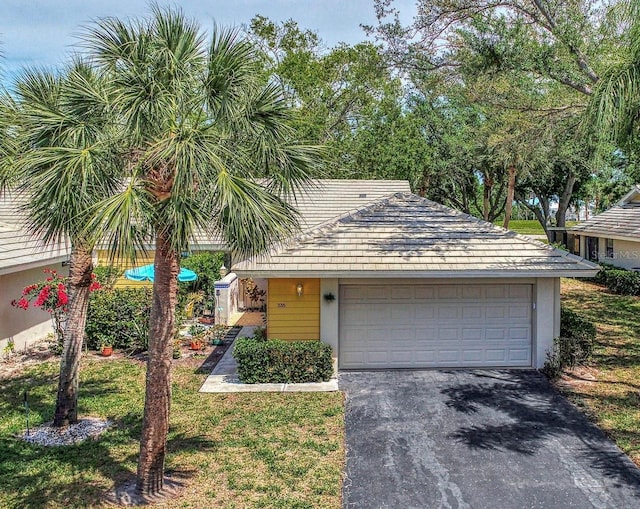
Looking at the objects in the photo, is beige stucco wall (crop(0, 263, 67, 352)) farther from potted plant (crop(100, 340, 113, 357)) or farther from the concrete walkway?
the concrete walkway

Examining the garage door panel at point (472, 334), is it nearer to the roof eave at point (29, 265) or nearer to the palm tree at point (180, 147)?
the palm tree at point (180, 147)

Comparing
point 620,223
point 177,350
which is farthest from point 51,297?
point 620,223

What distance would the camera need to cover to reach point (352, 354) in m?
11.7

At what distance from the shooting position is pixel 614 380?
10.8 m

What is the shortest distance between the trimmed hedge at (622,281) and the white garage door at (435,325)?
12.8m

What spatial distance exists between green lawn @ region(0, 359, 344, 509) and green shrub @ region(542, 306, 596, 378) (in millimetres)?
4876

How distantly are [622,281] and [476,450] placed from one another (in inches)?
698

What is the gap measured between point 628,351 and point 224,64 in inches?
493

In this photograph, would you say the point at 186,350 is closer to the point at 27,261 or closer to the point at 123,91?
the point at 27,261

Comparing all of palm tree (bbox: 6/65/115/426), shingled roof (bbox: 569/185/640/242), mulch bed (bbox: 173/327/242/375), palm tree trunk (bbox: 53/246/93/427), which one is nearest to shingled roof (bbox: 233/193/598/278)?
mulch bed (bbox: 173/327/242/375)

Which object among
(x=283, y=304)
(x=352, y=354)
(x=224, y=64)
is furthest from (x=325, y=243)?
(x=224, y=64)

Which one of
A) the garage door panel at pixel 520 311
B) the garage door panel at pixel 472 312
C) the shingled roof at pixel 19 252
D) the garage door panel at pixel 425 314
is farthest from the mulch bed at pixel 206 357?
the garage door panel at pixel 520 311

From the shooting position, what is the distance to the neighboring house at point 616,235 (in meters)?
23.7

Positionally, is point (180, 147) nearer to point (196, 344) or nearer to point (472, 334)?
point (472, 334)
